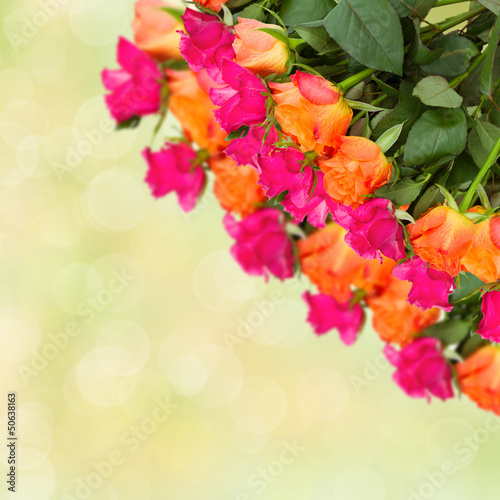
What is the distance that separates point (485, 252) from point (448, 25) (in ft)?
0.51

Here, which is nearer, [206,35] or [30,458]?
[206,35]

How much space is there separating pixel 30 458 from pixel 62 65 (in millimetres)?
712

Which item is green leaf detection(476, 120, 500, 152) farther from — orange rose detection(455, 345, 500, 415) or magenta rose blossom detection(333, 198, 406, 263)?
orange rose detection(455, 345, 500, 415)

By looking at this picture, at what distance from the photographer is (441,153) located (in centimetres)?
A: 32

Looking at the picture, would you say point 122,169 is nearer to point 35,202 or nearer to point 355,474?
point 35,202

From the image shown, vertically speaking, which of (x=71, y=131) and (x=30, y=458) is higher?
(x=71, y=131)

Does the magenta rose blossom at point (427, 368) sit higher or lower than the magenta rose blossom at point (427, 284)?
lower

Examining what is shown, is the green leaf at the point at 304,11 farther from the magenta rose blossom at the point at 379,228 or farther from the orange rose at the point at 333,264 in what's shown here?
the orange rose at the point at 333,264

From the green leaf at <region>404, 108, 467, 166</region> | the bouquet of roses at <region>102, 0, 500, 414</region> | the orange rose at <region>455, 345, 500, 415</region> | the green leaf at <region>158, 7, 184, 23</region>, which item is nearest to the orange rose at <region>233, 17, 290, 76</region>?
the bouquet of roses at <region>102, 0, 500, 414</region>

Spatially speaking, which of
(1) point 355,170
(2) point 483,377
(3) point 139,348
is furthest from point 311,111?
(3) point 139,348

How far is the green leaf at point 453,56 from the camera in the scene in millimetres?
312

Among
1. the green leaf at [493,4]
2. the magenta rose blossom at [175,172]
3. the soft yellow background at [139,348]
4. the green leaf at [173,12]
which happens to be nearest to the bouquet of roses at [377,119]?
the green leaf at [493,4]

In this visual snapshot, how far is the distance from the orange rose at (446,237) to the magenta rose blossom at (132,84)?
15.4 inches

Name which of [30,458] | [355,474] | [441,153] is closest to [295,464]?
[355,474]
